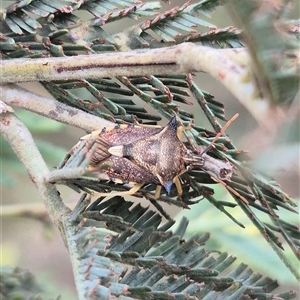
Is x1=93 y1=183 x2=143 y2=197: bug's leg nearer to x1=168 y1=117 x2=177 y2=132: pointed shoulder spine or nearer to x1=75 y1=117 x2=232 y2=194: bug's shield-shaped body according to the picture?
x1=75 y1=117 x2=232 y2=194: bug's shield-shaped body

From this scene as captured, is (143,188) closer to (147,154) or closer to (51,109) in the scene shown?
(147,154)

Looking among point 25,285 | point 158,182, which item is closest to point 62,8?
point 158,182

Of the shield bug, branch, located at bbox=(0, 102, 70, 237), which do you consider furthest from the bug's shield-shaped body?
branch, located at bbox=(0, 102, 70, 237)

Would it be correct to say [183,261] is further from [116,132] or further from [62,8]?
[62,8]

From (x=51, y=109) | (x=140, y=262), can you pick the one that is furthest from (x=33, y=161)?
(x=140, y=262)

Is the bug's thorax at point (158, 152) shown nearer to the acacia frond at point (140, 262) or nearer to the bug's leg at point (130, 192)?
the bug's leg at point (130, 192)

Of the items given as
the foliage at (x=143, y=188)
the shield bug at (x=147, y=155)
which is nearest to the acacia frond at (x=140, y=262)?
the foliage at (x=143, y=188)
